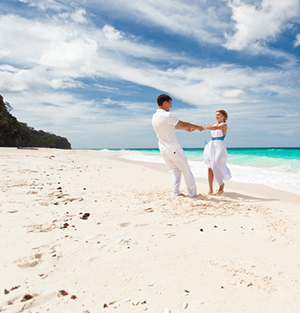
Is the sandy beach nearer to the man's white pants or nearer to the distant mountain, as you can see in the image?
the man's white pants

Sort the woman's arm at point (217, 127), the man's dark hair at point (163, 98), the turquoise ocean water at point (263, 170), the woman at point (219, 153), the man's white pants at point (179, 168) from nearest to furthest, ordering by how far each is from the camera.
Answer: the man's dark hair at point (163, 98)
the man's white pants at point (179, 168)
the woman's arm at point (217, 127)
the woman at point (219, 153)
the turquoise ocean water at point (263, 170)

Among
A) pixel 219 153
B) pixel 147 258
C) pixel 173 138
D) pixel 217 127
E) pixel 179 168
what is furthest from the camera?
pixel 219 153

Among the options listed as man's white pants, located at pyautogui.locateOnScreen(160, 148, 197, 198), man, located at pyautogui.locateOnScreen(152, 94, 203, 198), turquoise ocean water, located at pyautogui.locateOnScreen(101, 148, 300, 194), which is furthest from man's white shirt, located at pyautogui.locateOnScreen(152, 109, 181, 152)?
turquoise ocean water, located at pyautogui.locateOnScreen(101, 148, 300, 194)

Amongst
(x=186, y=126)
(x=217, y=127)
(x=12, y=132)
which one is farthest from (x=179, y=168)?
(x=12, y=132)

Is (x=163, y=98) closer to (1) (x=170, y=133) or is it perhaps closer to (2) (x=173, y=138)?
(1) (x=170, y=133)

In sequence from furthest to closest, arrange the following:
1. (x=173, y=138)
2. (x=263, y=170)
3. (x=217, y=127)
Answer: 1. (x=263, y=170)
2. (x=217, y=127)
3. (x=173, y=138)

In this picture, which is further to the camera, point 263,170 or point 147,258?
point 263,170

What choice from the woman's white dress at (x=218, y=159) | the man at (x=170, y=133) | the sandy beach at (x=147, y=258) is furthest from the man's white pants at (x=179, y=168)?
the woman's white dress at (x=218, y=159)

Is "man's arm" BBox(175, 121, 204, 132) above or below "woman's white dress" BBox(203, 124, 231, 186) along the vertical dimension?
above

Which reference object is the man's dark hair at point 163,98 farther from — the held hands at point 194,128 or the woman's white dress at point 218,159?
the woman's white dress at point 218,159

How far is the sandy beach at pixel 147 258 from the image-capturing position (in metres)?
1.72

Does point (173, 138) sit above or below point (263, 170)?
above

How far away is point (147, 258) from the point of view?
2.31 metres

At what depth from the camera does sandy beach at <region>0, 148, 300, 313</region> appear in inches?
67.7
